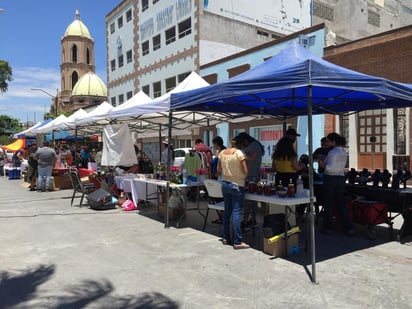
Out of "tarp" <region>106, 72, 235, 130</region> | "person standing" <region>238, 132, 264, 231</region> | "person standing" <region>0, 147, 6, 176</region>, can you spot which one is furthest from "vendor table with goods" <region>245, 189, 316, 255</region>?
"person standing" <region>0, 147, 6, 176</region>

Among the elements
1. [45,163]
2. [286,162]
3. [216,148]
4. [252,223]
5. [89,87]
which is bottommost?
[252,223]

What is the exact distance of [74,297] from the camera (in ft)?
13.6

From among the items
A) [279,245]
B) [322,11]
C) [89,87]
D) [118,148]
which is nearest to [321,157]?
[279,245]

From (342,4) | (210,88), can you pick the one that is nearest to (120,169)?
(210,88)

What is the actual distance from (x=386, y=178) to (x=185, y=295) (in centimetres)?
429

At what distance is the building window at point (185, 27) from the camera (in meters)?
26.3

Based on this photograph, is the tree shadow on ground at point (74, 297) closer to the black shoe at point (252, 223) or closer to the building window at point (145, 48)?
the black shoe at point (252, 223)

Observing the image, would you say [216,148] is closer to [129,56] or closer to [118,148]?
[118,148]

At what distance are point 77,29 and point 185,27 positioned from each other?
5148 centimetres

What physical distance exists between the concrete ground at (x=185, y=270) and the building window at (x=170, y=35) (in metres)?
22.6

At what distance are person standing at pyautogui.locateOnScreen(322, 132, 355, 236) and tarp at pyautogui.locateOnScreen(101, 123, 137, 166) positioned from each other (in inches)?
224

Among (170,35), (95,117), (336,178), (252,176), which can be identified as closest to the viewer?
(336,178)

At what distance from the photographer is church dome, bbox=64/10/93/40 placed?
70625mm

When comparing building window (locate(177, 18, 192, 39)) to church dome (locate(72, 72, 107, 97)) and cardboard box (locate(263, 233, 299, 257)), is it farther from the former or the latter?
church dome (locate(72, 72, 107, 97))
